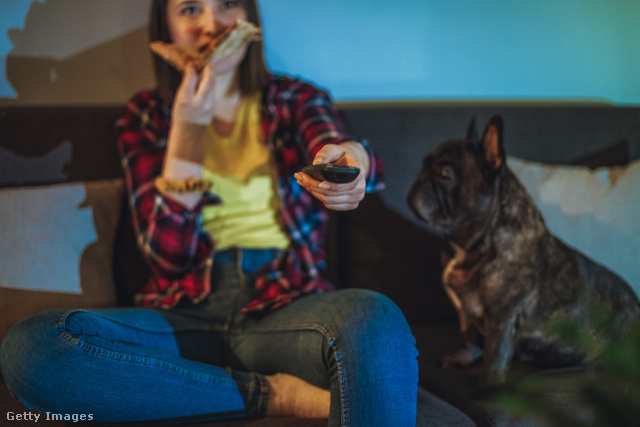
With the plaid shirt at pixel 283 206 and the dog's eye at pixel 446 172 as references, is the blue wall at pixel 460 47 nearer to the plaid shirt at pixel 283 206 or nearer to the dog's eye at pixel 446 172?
the plaid shirt at pixel 283 206

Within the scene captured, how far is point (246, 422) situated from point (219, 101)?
0.86 meters

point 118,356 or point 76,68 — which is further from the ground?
point 76,68

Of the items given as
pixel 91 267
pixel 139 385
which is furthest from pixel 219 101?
pixel 139 385

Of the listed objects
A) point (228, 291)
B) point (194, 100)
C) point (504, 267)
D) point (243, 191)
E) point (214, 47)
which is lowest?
point (228, 291)

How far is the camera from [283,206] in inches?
50.3

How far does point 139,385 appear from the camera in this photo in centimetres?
86

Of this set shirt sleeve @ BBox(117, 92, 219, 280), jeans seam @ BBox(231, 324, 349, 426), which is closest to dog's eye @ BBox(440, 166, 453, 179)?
jeans seam @ BBox(231, 324, 349, 426)

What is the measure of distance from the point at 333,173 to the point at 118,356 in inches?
19.9

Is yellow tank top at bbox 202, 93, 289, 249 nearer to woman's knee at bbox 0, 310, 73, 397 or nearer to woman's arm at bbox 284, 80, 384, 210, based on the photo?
woman's arm at bbox 284, 80, 384, 210

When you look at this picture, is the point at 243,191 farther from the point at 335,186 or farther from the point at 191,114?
the point at 335,186

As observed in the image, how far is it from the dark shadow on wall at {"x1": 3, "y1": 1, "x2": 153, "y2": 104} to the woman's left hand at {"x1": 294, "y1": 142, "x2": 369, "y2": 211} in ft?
3.28

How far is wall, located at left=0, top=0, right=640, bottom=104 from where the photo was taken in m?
1.57

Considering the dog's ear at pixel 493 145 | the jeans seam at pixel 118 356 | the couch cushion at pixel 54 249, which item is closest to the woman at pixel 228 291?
the jeans seam at pixel 118 356

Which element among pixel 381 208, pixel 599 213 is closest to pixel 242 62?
pixel 381 208
